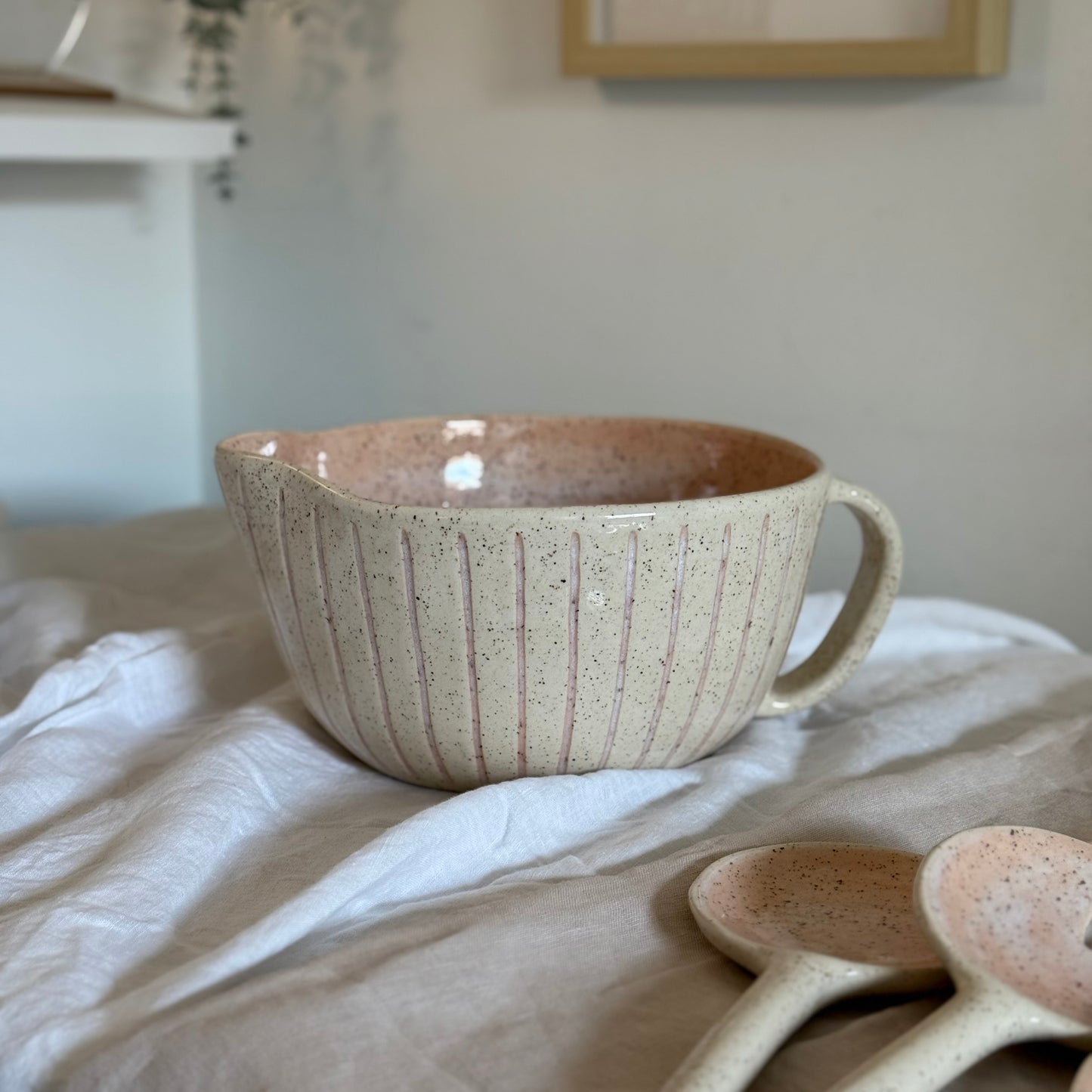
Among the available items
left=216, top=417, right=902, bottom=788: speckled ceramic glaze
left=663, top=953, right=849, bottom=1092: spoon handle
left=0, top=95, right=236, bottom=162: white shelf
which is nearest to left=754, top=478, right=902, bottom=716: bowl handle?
left=216, top=417, right=902, bottom=788: speckled ceramic glaze

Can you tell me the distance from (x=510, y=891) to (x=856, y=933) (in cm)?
12

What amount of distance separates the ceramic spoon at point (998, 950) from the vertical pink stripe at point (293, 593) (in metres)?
0.26

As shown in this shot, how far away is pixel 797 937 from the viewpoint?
42cm

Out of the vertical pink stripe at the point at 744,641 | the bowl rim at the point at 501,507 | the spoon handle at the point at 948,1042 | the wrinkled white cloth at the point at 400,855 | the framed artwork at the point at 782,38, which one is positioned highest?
the framed artwork at the point at 782,38

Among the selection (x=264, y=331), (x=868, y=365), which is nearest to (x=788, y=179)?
(x=868, y=365)

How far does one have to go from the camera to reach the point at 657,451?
26.9 inches

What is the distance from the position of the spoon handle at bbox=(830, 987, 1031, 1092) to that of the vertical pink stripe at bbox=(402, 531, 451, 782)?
0.22 meters

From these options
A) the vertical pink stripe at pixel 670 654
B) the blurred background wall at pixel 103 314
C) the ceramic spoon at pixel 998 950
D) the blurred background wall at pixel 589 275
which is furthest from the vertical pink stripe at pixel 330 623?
the blurred background wall at pixel 103 314

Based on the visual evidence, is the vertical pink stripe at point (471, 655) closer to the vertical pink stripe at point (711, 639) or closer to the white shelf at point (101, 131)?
the vertical pink stripe at point (711, 639)

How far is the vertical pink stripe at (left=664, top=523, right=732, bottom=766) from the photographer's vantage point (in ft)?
1.68

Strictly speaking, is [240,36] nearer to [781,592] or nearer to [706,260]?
[706,260]

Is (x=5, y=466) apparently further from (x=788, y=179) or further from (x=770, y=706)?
(x=770, y=706)

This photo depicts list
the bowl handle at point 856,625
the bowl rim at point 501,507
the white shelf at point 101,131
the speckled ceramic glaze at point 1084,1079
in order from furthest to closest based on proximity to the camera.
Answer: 1. the white shelf at point 101,131
2. the bowl handle at point 856,625
3. the bowl rim at point 501,507
4. the speckled ceramic glaze at point 1084,1079

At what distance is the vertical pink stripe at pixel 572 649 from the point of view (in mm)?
491
